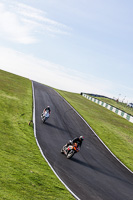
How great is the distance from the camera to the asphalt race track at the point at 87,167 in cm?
1282

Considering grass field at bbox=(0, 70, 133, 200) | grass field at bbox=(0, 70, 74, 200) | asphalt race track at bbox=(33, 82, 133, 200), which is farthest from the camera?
asphalt race track at bbox=(33, 82, 133, 200)

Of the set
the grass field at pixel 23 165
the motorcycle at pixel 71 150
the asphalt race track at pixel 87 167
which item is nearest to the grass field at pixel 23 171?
the grass field at pixel 23 165

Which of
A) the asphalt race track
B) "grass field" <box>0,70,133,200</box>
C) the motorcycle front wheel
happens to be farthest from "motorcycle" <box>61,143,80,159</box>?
→ "grass field" <box>0,70,133,200</box>

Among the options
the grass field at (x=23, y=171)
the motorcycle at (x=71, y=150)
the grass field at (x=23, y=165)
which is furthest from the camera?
the motorcycle at (x=71, y=150)

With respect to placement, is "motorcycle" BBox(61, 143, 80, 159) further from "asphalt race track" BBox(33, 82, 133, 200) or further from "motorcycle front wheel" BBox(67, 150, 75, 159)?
"asphalt race track" BBox(33, 82, 133, 200)

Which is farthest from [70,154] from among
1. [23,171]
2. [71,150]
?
[23,171]

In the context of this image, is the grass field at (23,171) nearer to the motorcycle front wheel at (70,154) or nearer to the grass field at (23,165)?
the grass field at (23,165)

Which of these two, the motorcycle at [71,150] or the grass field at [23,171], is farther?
the motorcycle at [71,150]

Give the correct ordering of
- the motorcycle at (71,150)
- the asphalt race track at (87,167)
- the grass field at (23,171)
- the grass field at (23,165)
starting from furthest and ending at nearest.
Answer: the motorcycle at (71,150)
the asphalt race track at (87,167)
the grass field at (23,165)
the grass field at (23,171)

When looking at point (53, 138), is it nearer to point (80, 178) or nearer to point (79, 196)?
point (80, 178)

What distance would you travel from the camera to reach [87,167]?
16406 mm

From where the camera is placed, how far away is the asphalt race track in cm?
1282

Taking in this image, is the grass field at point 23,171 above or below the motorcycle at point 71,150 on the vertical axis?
below

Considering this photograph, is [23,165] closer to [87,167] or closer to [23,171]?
[23,171]
